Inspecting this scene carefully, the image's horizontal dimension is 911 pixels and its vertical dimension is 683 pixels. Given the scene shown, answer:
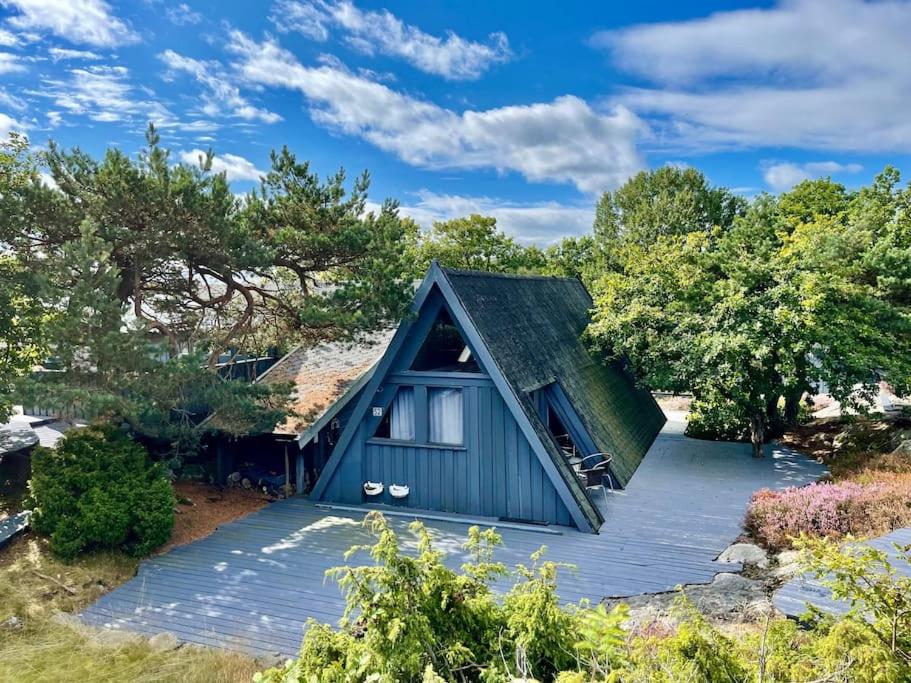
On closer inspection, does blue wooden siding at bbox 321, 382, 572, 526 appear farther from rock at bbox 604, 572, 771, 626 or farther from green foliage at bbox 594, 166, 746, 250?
green foliage at bbox 594, 166, 746, 250

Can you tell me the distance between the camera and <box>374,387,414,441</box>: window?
36.0 ft

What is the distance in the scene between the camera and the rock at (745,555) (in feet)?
27.1

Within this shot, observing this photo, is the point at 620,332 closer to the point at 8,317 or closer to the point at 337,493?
the point at 337,493

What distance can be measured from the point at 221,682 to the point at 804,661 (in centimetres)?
542

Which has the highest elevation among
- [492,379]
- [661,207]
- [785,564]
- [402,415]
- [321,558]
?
[661,207]

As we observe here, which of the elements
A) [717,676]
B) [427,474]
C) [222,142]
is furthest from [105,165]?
[717,676]

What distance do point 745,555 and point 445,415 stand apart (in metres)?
5.52

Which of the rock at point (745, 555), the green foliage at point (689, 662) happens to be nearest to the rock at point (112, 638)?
the green foliage at point (689, 662)

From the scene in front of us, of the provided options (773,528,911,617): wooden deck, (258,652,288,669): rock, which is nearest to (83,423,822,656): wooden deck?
A: (258,652,288,669): rock

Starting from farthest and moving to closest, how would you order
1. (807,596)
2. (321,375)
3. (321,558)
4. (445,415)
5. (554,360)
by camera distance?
(321,375) → (554,360) → (445,415) → (321,558) → (807,596)

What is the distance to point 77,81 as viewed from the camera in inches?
462

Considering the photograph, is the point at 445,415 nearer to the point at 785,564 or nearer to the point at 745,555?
the point at 745,555

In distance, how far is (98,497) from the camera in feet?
29.6

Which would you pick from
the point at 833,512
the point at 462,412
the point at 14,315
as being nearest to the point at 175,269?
the point at 14,315
